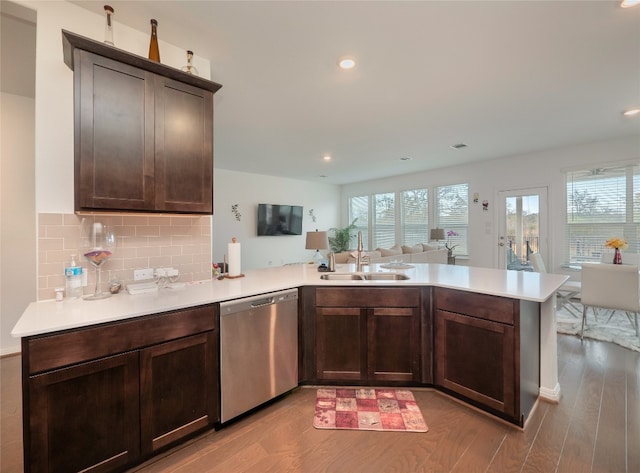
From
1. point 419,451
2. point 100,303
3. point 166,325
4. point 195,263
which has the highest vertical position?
point 195,263

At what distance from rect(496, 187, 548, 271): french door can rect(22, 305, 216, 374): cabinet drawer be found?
6.14 m

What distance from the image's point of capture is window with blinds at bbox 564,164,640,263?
467 cm

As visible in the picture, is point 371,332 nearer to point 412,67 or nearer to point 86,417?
point 86,417

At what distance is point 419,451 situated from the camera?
68.2 inches

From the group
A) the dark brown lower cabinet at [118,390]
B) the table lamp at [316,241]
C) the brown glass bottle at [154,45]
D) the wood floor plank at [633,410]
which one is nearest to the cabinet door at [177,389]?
the dark brown lower cabinet at [118,390]

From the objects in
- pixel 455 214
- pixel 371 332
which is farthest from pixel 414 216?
pixel 371 332

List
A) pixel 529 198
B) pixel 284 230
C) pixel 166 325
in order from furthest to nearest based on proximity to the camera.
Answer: pixel 284 230 → pixel 529 198 → pixel 166 325

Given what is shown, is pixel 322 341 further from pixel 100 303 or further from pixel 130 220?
pixel 130 220

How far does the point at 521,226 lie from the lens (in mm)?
5809

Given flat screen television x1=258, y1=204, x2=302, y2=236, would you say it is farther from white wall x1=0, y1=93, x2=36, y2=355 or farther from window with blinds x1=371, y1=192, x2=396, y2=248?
white wall x1=0, y1=93, x2=36, y2=355

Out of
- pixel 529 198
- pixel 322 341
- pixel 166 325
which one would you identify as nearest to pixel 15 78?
pixel 166 325

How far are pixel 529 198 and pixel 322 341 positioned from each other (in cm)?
551

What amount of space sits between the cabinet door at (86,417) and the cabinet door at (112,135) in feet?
2.98

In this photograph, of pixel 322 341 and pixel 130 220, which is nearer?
pixel 130 220
